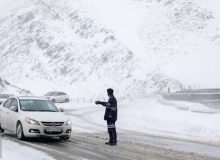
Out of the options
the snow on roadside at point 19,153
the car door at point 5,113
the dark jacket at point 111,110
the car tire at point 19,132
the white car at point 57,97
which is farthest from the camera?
the white car at point 57,97

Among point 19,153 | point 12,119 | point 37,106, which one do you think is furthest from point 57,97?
point 19,153

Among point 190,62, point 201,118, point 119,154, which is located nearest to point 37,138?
point 119,154

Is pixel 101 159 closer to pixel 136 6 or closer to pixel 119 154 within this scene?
pixel 119 154

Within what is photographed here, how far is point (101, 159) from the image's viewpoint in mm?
12078

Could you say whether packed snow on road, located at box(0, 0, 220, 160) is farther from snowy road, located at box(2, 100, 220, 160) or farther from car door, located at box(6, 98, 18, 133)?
car door, located at box(6, 98, 18, 133)

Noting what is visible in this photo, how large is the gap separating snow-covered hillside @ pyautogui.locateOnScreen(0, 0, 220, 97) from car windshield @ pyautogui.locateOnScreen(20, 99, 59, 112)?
4069 cm

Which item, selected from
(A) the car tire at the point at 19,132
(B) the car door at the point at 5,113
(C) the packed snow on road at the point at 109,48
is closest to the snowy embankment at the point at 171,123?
(B) the car door at the point at 5,113

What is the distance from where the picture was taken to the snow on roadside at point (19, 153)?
11.9 m

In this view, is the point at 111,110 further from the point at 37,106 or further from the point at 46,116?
the point at 37,106

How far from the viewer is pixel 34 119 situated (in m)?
15.5

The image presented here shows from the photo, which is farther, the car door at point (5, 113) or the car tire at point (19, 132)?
the car door at point (5, 113)

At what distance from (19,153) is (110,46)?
6021cm

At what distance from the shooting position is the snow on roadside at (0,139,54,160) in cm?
1186

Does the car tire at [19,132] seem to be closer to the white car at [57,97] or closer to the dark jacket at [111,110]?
the dark jacket at [111,110]
